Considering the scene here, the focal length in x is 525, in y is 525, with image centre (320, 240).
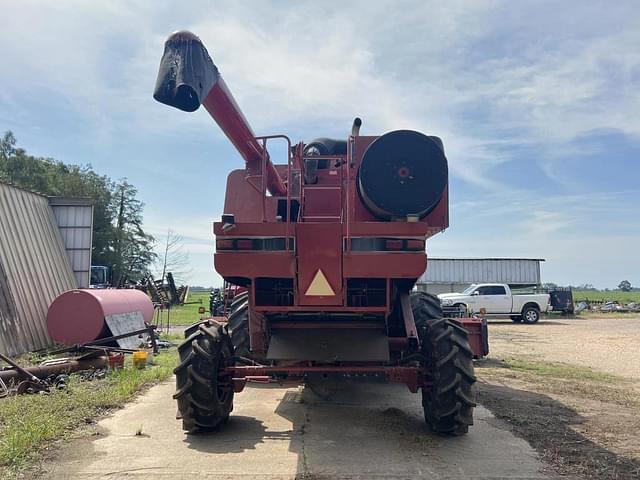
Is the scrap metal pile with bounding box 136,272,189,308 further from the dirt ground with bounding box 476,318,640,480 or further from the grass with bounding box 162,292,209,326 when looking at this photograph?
the dirt ground with bounding box 476,318,640,480

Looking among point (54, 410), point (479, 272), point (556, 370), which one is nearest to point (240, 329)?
point (54, 410)

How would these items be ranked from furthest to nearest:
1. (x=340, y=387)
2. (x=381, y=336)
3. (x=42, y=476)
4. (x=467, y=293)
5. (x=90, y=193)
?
(x=90, y=193) < (x=467, y=293) < (x=340, y=387) < (x=381, y=336) < (x=42, y=476)

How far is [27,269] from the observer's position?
1213 cm

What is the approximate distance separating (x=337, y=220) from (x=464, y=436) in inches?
104

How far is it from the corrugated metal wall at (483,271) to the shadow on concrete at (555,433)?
85.0 ft

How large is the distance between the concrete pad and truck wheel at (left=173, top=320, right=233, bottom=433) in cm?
21

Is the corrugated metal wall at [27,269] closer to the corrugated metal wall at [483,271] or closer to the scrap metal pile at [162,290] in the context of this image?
the scrap metal pile at [162,290]

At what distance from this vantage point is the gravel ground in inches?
450

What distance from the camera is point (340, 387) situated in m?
7.95

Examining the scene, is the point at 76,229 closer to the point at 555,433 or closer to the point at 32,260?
the point at 32,260

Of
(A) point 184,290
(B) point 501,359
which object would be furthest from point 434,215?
(A) point 184,290

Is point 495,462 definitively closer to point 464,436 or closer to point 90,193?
point 464,436

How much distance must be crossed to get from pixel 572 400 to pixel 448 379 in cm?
345

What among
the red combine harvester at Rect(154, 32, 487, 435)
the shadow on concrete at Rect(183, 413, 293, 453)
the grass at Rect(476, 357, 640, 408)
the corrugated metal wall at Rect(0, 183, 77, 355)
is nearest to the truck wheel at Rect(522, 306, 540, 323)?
the grass at Rect(476, 357, 640, 408)
